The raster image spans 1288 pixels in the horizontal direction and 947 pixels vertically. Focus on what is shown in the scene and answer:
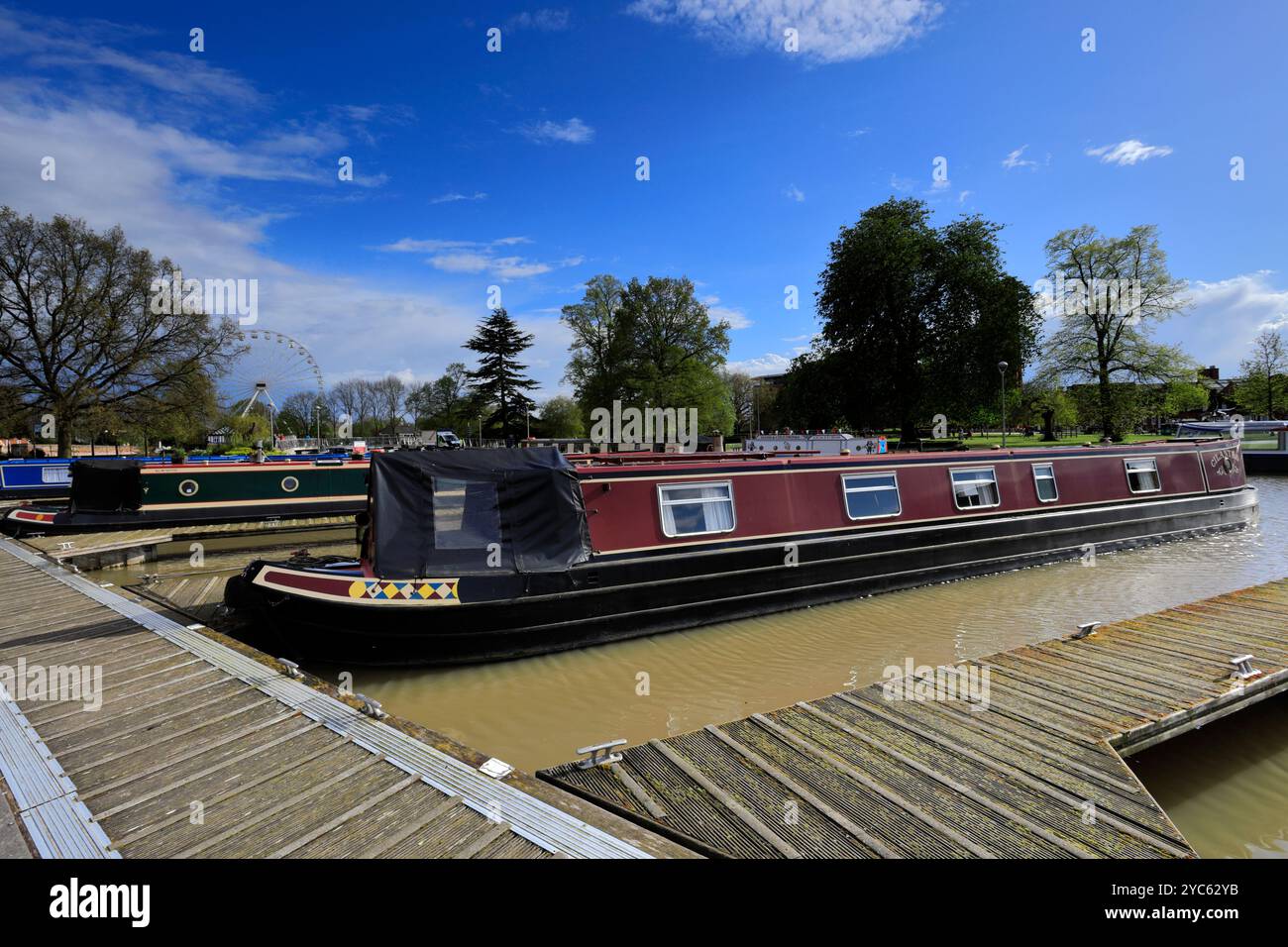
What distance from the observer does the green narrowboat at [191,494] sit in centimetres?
1349

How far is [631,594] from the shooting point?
25.1 ft

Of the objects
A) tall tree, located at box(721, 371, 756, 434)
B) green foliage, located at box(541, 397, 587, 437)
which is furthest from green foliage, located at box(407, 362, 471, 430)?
tall tree, located at box(721, 371, 756, 434)

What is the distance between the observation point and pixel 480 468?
7.06m

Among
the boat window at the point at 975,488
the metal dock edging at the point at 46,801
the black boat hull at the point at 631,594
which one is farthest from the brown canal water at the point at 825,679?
the metal dock edging at the point at 46,801

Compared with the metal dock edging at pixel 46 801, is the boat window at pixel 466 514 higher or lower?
higher

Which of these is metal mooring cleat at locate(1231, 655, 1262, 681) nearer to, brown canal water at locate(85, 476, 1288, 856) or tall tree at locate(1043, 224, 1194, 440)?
brown canal water at locate(85, 476, 1288, 856)

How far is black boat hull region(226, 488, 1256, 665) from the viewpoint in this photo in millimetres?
6680

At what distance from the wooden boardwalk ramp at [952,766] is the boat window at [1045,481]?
647 centimetres

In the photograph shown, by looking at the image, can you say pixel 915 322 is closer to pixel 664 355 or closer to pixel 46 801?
pixel 664 355

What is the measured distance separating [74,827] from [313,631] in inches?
142

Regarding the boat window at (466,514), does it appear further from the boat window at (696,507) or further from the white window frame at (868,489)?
the white window frame at (868,489)

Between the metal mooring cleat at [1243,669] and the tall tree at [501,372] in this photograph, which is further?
the tall tree at [501,372]

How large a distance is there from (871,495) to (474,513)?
20.2 feet
